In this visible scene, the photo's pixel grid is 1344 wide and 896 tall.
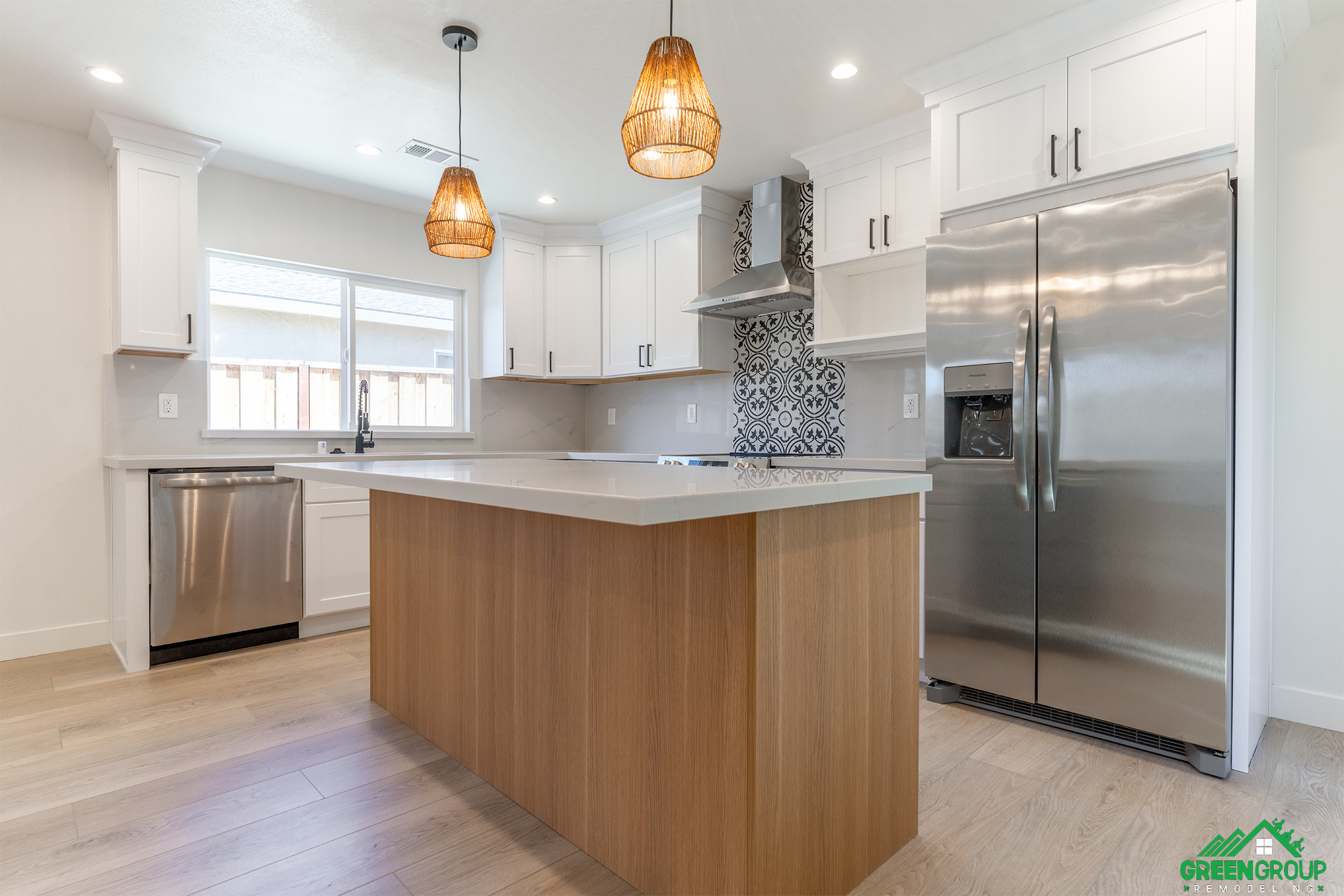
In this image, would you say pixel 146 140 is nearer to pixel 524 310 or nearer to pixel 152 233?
pixel 152 233

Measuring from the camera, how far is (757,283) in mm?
3598

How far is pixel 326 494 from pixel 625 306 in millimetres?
2129

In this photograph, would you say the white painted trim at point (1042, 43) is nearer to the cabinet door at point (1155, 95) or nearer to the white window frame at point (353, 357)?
the cabinet door at point (1155, 95)

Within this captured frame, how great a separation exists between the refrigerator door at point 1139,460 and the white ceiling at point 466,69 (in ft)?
2.91

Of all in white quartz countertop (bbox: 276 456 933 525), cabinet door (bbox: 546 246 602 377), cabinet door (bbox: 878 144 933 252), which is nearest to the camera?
white quartz countertop (bbox: 276 456 933 525)

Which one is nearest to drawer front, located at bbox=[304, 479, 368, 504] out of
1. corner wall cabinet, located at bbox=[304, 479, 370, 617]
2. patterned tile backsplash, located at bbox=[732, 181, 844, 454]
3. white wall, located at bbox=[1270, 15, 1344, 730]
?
corner wall cabinet, located at bbox=[304, 479, 370, 617]

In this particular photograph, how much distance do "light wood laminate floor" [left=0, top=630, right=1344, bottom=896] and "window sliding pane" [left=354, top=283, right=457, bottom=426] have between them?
7.33 feet

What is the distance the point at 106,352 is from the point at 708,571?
11.7 ft

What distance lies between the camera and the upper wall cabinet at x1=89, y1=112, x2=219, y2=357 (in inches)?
123

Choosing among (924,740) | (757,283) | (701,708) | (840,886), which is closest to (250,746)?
(701,708)

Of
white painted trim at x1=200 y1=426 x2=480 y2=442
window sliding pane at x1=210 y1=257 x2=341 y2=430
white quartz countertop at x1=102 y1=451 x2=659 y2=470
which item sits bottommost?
white quartz countertop at x1=102 y1=451 x2=659 y2=470

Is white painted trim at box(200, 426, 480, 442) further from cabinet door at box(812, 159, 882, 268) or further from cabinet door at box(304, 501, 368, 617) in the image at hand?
cabinet door at box(812, 159, 882, 268)

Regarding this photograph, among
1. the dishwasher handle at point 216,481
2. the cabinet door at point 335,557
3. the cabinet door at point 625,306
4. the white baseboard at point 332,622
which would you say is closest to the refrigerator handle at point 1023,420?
the cabinet door at point 625,306

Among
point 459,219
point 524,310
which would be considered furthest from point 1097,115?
point 524,310
